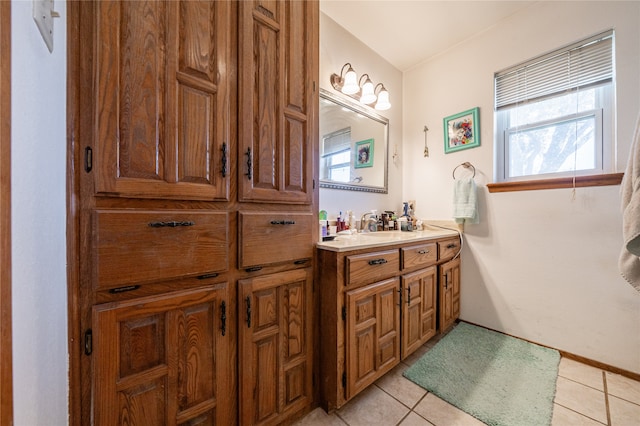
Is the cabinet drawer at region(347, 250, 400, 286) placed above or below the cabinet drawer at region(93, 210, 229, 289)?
below

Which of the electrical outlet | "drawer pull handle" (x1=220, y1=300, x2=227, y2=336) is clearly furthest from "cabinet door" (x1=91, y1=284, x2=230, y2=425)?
the electrical outlet

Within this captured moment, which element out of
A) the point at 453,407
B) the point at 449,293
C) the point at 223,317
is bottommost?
the point at 453,407

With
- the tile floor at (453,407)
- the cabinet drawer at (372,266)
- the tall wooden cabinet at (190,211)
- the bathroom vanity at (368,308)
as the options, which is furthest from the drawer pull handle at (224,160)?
the tile floor at (453,407)

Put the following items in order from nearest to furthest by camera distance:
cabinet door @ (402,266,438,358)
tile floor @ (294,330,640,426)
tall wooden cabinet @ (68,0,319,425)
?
1. tall wooden cabinet @ (68,0,319,425)
2. tile floor @ (294,330,640,426)
3. cabinet door @ (402,266,438,358)

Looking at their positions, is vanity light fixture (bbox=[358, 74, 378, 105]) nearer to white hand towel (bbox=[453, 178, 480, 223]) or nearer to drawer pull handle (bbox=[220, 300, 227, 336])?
white hand towel (bbox=[453, 178, 480, 223])

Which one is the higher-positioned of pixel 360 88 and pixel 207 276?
pixel 360 88

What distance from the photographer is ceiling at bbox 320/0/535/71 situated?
1.68 metres

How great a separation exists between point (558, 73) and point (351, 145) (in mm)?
1528

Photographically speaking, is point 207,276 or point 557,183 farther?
point 557,183

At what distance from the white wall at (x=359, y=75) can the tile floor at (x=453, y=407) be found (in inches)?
44.2

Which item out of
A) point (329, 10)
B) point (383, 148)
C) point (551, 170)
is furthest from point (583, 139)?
point (329, 10)

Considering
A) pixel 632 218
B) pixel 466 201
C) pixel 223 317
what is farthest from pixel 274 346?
pixel 466 201

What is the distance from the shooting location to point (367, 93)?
1952 mm

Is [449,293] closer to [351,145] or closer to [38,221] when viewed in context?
[351,145]
